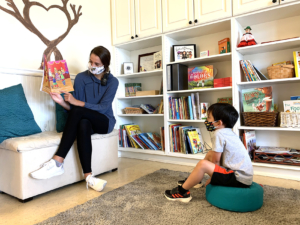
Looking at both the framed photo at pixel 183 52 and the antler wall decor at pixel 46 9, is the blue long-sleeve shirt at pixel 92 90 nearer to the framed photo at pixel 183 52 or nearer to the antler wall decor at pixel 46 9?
the antler wall decor at pixel 46 9

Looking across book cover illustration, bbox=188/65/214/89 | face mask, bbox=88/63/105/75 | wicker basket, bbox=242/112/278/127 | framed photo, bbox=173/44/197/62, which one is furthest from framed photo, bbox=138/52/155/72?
wicker basket, bbox=242/112/278/127

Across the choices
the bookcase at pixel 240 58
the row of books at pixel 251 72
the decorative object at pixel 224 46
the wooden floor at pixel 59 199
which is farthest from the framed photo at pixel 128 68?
the row of books at pixel 251 72

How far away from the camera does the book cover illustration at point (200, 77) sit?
7.72ft

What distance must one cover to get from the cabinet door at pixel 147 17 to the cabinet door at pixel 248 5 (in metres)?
0.81

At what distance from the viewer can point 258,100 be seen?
6.81 feet

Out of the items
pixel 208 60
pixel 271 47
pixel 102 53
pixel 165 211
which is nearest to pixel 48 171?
pixel 165 211

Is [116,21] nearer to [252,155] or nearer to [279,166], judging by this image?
[252,155]

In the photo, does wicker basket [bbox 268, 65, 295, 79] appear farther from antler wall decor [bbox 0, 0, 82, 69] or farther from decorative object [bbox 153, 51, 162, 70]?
antler wall decor [bbox 0, 0, 82, 69]

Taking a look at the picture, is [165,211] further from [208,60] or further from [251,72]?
[208,60]

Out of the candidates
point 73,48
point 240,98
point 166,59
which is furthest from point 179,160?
point 73,48

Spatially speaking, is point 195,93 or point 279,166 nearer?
point 279,166

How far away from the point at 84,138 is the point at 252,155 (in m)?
1.53

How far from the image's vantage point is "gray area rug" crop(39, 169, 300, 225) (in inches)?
47.6

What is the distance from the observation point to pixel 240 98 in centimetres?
221
